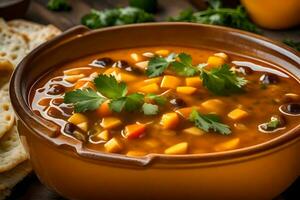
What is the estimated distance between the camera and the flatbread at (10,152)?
352cm

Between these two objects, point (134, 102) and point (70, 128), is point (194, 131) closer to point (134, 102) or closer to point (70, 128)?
point (134, 102)

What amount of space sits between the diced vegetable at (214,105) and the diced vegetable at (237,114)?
57 mm

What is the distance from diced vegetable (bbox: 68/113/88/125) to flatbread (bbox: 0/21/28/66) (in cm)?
131

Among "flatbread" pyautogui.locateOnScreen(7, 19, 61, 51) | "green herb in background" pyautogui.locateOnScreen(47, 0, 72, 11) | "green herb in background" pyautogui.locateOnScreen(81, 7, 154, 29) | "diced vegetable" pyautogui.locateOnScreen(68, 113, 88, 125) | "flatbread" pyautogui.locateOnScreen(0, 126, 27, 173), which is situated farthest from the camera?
"green herb in background" pyautogui.locateOnScreen(47, 0, 72, 11)

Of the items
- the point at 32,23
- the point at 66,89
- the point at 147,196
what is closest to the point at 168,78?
the point at 66,89

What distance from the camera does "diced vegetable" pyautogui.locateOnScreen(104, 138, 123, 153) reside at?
3.03 m

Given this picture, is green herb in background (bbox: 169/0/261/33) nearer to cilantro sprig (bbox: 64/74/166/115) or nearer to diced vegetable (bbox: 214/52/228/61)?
diced vegetable (bbox: 214/52/228/61)

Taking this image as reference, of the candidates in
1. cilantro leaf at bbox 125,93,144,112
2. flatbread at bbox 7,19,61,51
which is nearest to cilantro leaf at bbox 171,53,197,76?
cilantro leaf at bbox 125,93,144,112

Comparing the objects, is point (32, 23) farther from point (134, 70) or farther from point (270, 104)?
point (270, 104)

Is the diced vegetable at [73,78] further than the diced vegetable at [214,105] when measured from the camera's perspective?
Yes

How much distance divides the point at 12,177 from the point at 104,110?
648mm

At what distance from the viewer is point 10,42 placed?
186 inches

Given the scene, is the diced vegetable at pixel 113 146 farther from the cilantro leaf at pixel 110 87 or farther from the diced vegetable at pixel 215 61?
the diced vegetable at pixel 215 61

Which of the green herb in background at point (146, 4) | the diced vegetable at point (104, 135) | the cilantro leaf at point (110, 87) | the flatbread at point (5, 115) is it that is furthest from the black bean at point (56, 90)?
the green herb in background at point (146, 4)
